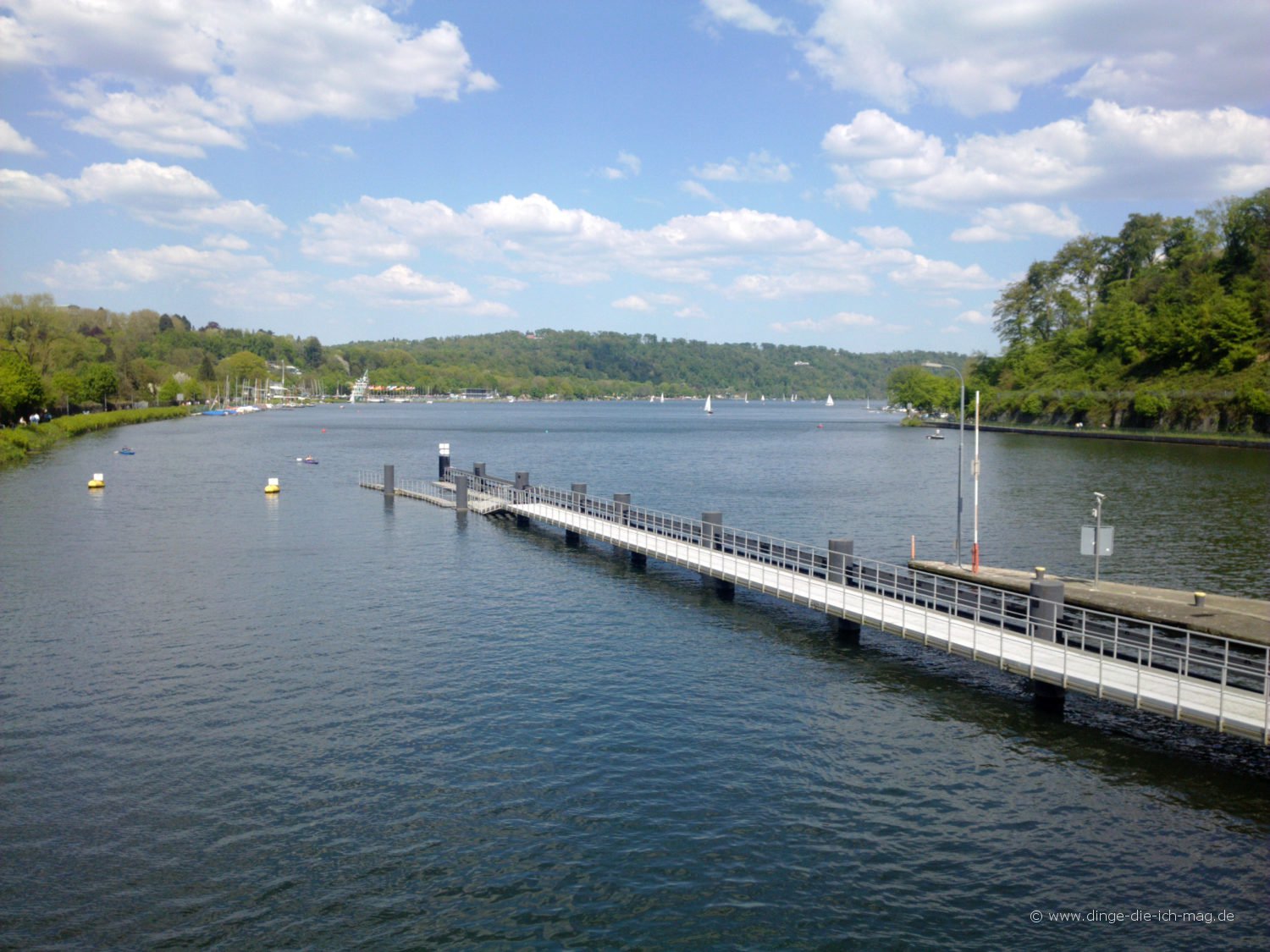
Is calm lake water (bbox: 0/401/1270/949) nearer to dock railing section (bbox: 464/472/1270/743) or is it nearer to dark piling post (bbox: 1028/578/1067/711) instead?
dark piling post (bbox: 1028/578/1067/711)

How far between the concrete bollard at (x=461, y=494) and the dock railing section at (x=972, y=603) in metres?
13.3

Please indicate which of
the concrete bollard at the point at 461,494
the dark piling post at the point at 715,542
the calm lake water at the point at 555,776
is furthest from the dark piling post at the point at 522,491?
the dark piling post at the point at 715,542

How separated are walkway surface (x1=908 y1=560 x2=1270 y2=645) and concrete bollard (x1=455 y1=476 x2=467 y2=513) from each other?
38.2 metres

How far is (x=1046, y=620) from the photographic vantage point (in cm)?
2959

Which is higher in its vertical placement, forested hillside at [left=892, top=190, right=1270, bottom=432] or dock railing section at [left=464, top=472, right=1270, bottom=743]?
forested hillside at [left=892, top=190, right=1270, bottom=432]

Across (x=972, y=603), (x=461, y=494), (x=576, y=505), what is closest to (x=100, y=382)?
(x=461, y=494)

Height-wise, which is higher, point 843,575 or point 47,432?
point 47,432

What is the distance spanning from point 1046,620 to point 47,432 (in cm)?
13519

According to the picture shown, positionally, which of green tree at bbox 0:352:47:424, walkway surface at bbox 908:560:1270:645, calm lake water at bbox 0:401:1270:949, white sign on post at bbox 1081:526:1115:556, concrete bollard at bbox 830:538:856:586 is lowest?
calm lake water at bbox 0:401:1270:949

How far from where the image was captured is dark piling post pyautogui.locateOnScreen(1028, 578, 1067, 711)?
28.9m

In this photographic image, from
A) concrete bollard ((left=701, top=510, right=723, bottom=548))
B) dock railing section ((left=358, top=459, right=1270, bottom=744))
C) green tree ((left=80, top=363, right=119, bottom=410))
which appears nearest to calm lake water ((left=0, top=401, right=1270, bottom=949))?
→ dock railing section ((left=358, top=459, right=1270, bottom=744))

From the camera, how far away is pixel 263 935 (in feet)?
58.1

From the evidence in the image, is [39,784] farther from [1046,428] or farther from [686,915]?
[1046,428]

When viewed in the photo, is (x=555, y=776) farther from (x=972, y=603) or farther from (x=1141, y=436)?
(x=1141, y=436)
